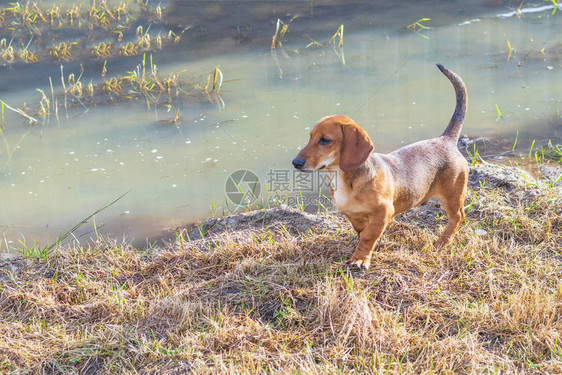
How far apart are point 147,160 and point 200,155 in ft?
1.79

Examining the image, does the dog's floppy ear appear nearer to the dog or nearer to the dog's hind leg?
the dog

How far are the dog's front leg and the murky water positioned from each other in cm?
176

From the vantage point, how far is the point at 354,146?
127 inches

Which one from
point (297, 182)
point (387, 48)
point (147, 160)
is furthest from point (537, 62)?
point (147, 160)

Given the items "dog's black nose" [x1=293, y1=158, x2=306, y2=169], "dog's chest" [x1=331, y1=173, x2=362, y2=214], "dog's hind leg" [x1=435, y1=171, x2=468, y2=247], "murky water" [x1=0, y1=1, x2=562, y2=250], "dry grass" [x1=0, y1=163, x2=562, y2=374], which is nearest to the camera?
"dry grass" [x1=0, y1=163, x2=562, y2=374]

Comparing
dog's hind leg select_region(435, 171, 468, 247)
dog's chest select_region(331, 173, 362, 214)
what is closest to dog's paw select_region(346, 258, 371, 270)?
dog's chest select_region(331, 173, 362, 214)

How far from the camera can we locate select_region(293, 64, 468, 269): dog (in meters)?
3.23

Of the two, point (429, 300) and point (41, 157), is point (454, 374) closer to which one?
point (429, 300)

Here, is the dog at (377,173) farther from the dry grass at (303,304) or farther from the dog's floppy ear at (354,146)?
the dry grass at (303,304)

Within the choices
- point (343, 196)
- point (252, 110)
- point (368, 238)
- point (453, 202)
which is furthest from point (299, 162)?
point (252, 110)

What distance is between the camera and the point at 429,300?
135 inches

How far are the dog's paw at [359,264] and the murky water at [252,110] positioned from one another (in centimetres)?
174

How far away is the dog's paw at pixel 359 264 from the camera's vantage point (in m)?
3.61

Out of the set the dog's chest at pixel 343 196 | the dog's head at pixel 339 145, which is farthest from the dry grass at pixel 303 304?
the dog's head at pixel 339 145
